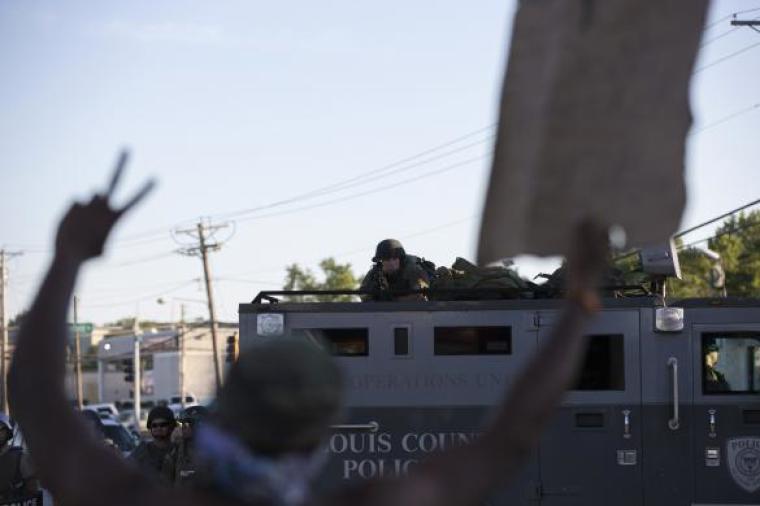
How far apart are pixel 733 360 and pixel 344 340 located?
9.87 feet

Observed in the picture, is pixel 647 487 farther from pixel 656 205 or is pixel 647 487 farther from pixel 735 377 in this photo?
pixel 656 205

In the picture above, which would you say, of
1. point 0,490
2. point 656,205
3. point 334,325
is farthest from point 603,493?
point 656,205

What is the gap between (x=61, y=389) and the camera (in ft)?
8.07

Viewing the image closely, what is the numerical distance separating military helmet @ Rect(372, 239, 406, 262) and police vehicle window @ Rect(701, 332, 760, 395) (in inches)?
106

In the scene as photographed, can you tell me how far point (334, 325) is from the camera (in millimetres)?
9992

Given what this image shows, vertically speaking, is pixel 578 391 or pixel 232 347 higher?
pixel 232 347

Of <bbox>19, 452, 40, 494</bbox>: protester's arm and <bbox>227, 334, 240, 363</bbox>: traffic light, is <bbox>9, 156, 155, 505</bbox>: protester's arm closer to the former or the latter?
<bbox>227, 334, 240, 363</bbox>: traffic light

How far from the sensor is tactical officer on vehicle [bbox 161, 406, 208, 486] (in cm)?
1081

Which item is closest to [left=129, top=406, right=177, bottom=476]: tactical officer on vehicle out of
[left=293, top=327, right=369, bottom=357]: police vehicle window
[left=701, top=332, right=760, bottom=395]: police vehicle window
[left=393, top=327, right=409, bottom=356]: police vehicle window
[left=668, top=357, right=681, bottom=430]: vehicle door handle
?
[left=293, top=327, right=369, bottom=357]: police vehicle window

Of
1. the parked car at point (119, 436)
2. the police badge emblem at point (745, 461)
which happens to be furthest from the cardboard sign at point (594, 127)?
the parked car at point (119, 436)

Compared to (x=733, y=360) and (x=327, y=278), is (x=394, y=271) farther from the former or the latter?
(x=327, y=278)

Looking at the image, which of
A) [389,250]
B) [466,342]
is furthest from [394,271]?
[466,342]

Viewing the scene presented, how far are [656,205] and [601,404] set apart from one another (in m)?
7.31

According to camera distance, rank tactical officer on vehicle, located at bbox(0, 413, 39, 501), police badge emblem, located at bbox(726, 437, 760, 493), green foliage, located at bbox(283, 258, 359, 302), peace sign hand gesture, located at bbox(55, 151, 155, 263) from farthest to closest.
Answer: green foliage, located at bbox(283, 258, 359, 302), tactical officer on vehicle, located at bbox(0, 413, 39, 501), police badge emblem, located at bbox(726, 437, 760, 493), peace sign hand gesture, located at bbox(55, 151, 155, 263)
